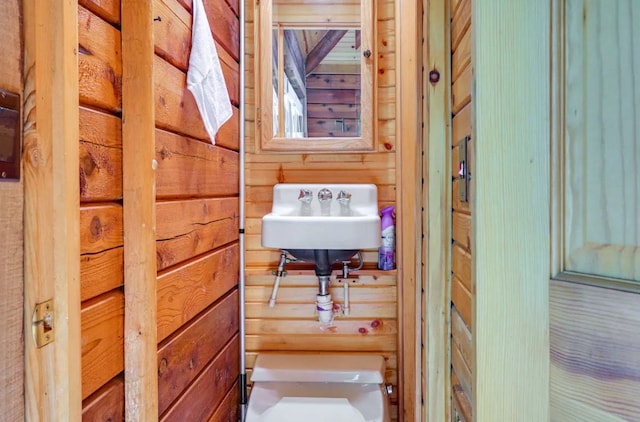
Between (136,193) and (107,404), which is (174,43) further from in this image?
(107,404)

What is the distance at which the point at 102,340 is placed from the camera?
2.63ft

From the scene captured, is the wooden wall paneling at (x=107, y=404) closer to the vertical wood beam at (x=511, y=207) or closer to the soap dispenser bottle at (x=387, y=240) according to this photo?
the vertical wood beam at (x=511, y=207)

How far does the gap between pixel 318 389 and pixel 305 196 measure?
0.74 metres

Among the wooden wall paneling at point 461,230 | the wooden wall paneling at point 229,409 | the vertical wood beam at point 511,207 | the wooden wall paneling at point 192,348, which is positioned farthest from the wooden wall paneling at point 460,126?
the wooden wall paneling at point 229,409

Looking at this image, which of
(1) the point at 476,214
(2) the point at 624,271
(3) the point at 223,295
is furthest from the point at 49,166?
(3) the point at 223,295

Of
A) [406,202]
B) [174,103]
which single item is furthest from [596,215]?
[406,202]

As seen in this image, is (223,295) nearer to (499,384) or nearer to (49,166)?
(49,166)

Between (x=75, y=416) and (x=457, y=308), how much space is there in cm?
74

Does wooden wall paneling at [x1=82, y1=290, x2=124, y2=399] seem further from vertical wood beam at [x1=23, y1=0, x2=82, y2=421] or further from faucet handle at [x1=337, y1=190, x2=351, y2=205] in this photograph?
faucet handle at [x1=337, y1=190, x2=351, y2=205]

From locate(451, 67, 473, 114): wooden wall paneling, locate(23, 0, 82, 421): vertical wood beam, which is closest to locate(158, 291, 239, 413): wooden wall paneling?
locate(23, 0, 82, 421): vertical wood beam

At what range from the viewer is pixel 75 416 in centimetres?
66

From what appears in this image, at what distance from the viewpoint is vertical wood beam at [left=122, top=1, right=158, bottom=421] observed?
2.86ft

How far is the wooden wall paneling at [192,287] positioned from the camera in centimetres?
102

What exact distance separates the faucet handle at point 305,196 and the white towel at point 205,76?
437 millimetres
